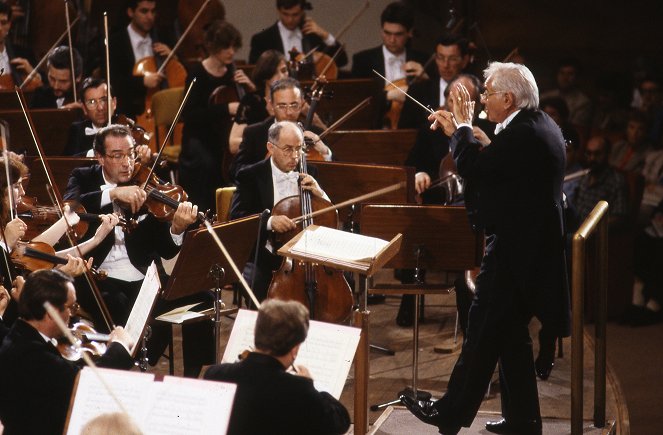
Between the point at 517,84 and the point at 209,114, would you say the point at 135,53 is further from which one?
the point at 517,84

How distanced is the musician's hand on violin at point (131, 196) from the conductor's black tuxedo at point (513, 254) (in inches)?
50.4

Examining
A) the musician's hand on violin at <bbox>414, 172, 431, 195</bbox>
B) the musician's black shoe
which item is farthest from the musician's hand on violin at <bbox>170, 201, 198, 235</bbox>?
the musician's hand on violin at <bbox>414, 172, 431, 195</bbox>

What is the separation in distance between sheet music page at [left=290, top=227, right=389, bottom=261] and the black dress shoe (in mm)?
784

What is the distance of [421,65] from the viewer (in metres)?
6.34

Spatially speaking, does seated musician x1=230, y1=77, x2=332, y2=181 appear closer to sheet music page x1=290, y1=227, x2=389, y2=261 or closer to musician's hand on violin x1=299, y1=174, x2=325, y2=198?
musician's hand on violin x1=299, y1=174, x2=325, y2=198

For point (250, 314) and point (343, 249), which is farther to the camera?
point (343, 249)

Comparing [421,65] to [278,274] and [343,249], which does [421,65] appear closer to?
[278,274]

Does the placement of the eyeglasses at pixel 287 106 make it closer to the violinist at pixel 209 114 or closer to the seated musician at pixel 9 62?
the violinist at pixel 209 114

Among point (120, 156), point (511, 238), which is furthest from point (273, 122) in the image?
point (511, 238)

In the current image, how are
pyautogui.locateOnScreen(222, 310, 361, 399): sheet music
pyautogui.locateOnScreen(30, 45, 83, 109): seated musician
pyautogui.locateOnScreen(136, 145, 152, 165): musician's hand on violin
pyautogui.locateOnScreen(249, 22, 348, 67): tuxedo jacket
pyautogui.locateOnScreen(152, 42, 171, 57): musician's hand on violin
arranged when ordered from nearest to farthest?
pyautogui.locateOnScreen(222, 310, 361, 399): sheet music < pyautogui.locateOnScreen(136, 145, 152, 165): musician's hand on violin < pyautogui.locateOnScreen(30, 45, 83, 109): seated musician < pyautogui.locateOnScreen(152, 42, 171, 57): musician's hand on violin < pyautogui.locateOnScreen(249, 22, 348, 67): tuxedo jacket

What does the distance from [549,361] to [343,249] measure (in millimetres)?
857

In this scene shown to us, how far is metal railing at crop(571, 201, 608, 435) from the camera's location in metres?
3.41

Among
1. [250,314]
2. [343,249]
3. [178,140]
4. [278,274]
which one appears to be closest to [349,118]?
[178,140]

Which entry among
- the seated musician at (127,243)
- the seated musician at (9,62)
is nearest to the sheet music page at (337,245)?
the seated musician at (127,243)
